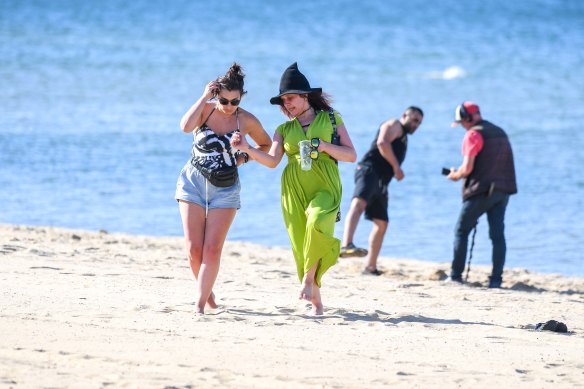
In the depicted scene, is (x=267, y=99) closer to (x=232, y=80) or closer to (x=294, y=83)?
(x=294, y=83)

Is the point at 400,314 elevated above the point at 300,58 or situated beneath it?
situated beneath

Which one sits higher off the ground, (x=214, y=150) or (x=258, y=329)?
(x=214, y=150)

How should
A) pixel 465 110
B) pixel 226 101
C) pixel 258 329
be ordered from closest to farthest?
pixel 258 329
pixel 226 101
pixel 465 110

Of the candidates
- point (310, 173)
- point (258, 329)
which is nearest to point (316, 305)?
point (258, 329)

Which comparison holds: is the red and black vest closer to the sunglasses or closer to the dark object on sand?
the dark object on sand

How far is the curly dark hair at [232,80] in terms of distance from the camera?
7.71 m

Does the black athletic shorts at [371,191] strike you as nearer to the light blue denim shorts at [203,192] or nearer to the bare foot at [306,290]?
the bare foot at [306,290]

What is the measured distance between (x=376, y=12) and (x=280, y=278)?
49410 mm

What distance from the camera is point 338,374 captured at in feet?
21.5

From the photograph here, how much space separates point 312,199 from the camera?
8.05 metres

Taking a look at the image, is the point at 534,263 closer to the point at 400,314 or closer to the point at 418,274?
the point at 418,274

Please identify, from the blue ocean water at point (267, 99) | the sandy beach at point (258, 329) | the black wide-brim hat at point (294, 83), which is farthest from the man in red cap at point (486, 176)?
the black wide-brim hat at point (294, 83)

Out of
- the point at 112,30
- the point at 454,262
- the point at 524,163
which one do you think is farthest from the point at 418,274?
the point at 112,30

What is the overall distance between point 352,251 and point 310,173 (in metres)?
3.41
